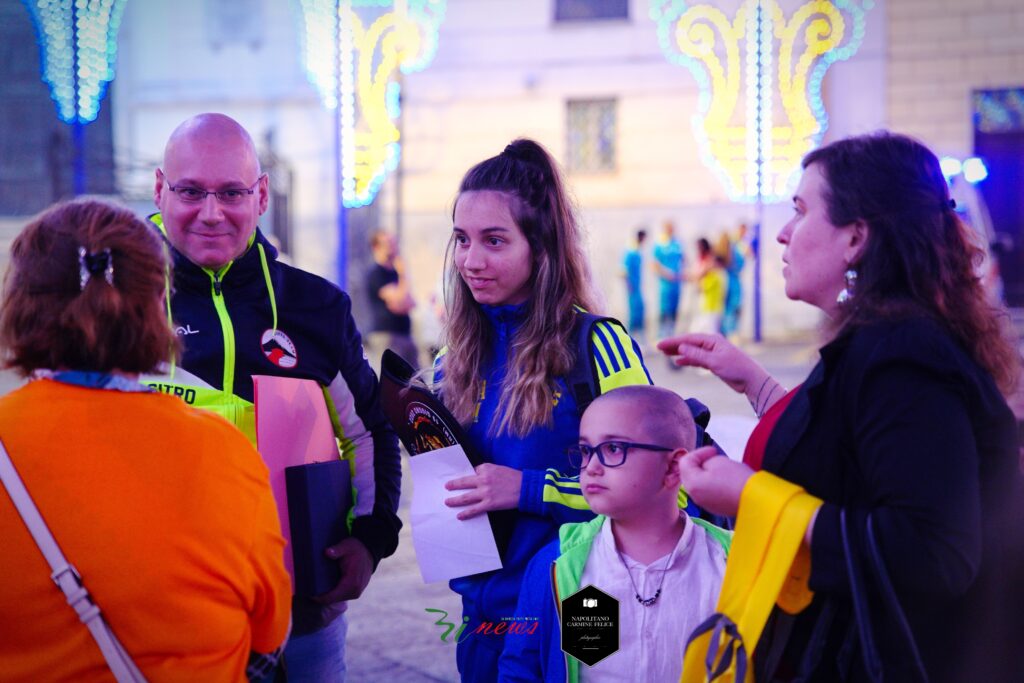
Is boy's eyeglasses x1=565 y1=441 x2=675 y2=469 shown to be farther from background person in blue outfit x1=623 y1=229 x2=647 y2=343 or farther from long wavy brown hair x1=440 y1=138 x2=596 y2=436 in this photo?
background person in blue outfit x1=623 y1=229 x2=647 y2=343

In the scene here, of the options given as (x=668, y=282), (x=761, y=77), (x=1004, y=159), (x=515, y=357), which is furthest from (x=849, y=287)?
(x=1004, y=159)

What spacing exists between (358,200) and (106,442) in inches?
481

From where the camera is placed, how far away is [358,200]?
13883mm

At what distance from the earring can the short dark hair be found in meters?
1.23

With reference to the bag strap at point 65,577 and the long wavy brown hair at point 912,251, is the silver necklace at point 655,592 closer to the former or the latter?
the long wavy brown hair at point 912,251

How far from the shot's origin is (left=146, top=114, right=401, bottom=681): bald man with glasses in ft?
8.85

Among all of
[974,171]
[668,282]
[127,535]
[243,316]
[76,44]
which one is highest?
[76,44]

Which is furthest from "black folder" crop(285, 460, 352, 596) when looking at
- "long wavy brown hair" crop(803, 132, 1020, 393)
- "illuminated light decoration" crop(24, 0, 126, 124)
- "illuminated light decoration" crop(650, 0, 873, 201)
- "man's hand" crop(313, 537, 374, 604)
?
"illuminated light decoration" crop(650, 0, 873, 201)

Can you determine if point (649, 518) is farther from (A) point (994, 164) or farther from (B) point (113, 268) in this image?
(A) point (994, 164)

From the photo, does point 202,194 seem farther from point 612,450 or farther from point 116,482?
point 612,450

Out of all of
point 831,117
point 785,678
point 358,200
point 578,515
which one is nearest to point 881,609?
point 785,678

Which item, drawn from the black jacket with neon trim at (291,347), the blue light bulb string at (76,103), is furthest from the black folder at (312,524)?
the blue light bulb string at (76,103)

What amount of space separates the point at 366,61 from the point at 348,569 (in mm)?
10960

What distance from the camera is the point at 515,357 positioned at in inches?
108
